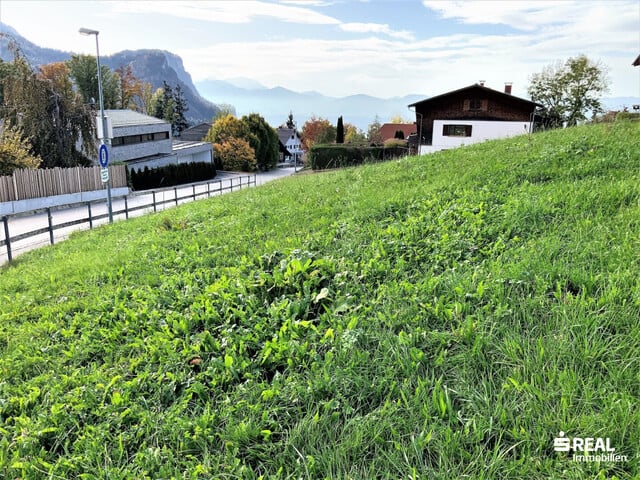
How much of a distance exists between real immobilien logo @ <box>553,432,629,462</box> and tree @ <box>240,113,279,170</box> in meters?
53.1

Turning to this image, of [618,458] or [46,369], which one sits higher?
[618,458]

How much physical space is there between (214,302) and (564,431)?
287cm

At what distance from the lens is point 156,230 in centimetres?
802

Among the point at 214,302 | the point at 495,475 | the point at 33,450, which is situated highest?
the point at 214,302

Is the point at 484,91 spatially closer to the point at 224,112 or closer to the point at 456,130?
the point at 456,130

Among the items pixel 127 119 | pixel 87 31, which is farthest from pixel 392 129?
pixel 87 31

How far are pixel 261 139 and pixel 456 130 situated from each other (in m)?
26.1

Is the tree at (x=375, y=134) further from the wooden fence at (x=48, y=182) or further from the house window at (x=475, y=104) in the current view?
the wooden fence at (x=48, y=182)

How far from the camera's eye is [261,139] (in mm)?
54750

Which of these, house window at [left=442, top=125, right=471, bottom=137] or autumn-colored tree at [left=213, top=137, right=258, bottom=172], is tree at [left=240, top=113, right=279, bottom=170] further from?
house window at [left=442, top=125, right=471, bottom=137]

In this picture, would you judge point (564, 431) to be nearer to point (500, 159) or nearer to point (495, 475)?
point (495, 475)

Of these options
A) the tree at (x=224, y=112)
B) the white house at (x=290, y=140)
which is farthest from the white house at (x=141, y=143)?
the white house at (x=290, y=140)

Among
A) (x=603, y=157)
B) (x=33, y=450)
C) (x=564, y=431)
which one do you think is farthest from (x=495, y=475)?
(x=603, y=157)

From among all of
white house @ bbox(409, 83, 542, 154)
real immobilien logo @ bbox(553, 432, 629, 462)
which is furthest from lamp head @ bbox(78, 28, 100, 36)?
white house @ bbox(409, 83, 542, 154)
